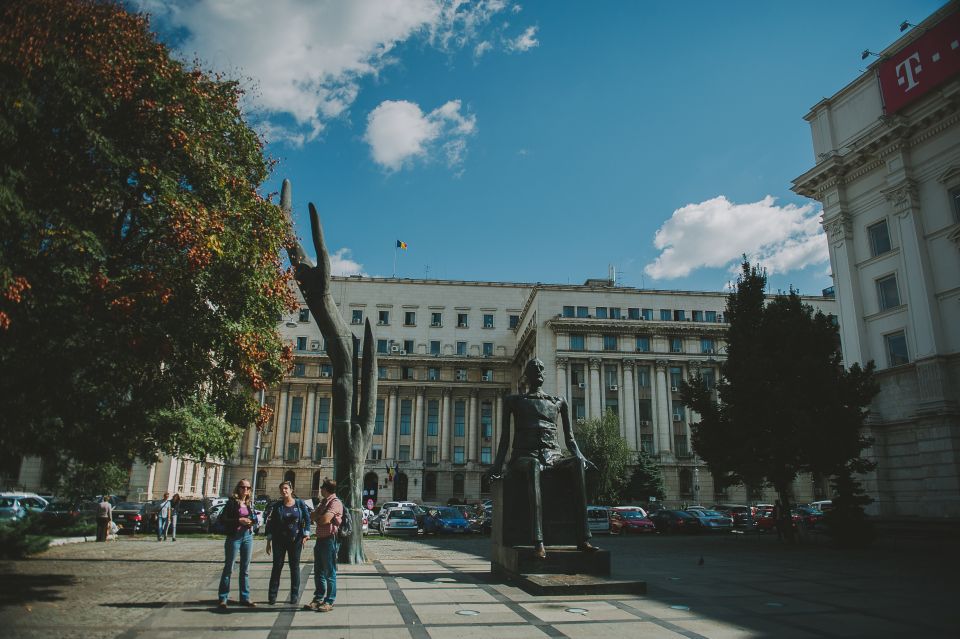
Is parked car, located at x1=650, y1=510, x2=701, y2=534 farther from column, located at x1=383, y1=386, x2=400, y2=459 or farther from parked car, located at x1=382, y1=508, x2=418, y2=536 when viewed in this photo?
column, located at x1=383, y1=386, x2=400, y2=459

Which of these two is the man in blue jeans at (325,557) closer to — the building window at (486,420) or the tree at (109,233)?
the tree at (109,233)

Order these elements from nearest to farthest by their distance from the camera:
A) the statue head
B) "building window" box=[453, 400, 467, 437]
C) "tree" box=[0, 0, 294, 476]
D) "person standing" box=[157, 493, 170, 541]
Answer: "tree" box=[0, 0, 294, 476]
the statue head
"person standing" box=[157, 493, 170, 541]
"building window" box=[453, 400, 467, 437]

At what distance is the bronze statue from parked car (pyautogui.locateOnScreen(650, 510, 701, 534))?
25.1 meters

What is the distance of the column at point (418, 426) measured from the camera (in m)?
70.4

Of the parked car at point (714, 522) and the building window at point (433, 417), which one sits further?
the building window at point (433, 417)

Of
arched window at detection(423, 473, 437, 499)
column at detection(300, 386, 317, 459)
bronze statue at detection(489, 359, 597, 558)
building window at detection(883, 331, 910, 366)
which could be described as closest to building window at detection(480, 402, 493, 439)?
arched window at detection(423, 473, 437, 499)

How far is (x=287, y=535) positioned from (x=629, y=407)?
2186 inches

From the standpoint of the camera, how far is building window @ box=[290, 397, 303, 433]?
70.6m

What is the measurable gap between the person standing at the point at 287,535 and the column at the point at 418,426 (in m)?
62.5

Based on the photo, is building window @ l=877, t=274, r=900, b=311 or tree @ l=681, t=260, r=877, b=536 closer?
tree @ l=681, t=260, r=877, b=536

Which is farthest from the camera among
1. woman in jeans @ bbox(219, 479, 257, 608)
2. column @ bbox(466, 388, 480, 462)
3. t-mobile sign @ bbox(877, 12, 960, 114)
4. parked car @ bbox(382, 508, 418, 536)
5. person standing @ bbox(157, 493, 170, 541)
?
column @ bbox(466, 388, 480, 462)

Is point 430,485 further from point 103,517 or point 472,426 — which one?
point 103,517

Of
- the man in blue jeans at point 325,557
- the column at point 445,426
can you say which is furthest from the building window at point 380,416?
the man in blue jeans at point 325,557

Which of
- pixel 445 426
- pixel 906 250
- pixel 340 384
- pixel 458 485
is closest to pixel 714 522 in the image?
pixel 906 250
